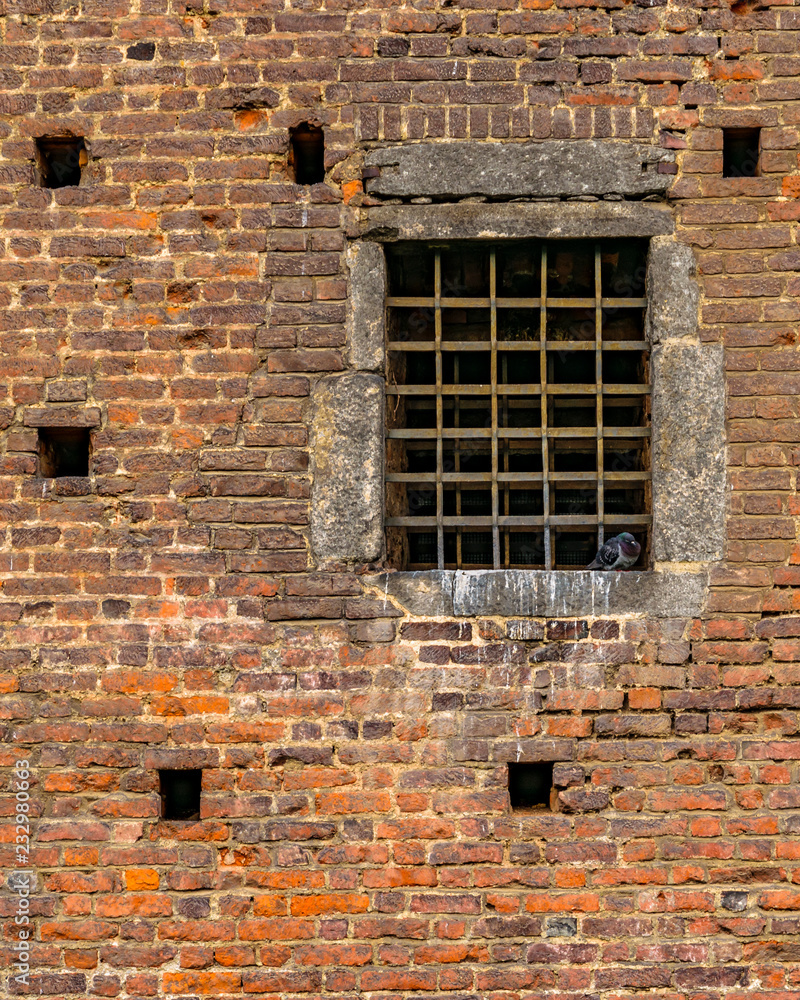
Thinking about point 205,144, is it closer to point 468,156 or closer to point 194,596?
point 468,156

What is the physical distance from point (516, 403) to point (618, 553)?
0.73 metres

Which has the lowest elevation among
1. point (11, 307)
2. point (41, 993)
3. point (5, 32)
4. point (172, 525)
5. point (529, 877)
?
point (41, 993)

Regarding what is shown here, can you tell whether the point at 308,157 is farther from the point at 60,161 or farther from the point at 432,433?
the point at 432,433

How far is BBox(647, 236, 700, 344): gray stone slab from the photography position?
3207 millimetres

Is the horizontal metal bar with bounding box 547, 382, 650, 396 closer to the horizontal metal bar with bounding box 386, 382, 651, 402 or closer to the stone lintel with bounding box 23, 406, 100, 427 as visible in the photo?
the horizontal metal bar with bounding box 386, 382, 651, 402

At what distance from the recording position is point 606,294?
11.3 ft

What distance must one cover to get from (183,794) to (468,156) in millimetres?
2633

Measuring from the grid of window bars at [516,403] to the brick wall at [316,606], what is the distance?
331 mm

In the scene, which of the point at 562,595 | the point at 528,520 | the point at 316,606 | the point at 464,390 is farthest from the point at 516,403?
the point at 316,606

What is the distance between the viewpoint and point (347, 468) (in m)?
3.19

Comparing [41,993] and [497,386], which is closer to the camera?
[41,993]

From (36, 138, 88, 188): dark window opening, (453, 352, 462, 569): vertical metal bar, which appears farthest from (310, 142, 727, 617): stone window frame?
(36, 138, 88, 188): dark window opening

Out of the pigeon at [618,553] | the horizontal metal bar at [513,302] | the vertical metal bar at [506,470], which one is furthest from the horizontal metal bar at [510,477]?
the horizontal metal bar at [513,302]

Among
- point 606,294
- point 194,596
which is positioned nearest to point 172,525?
point 194,596
